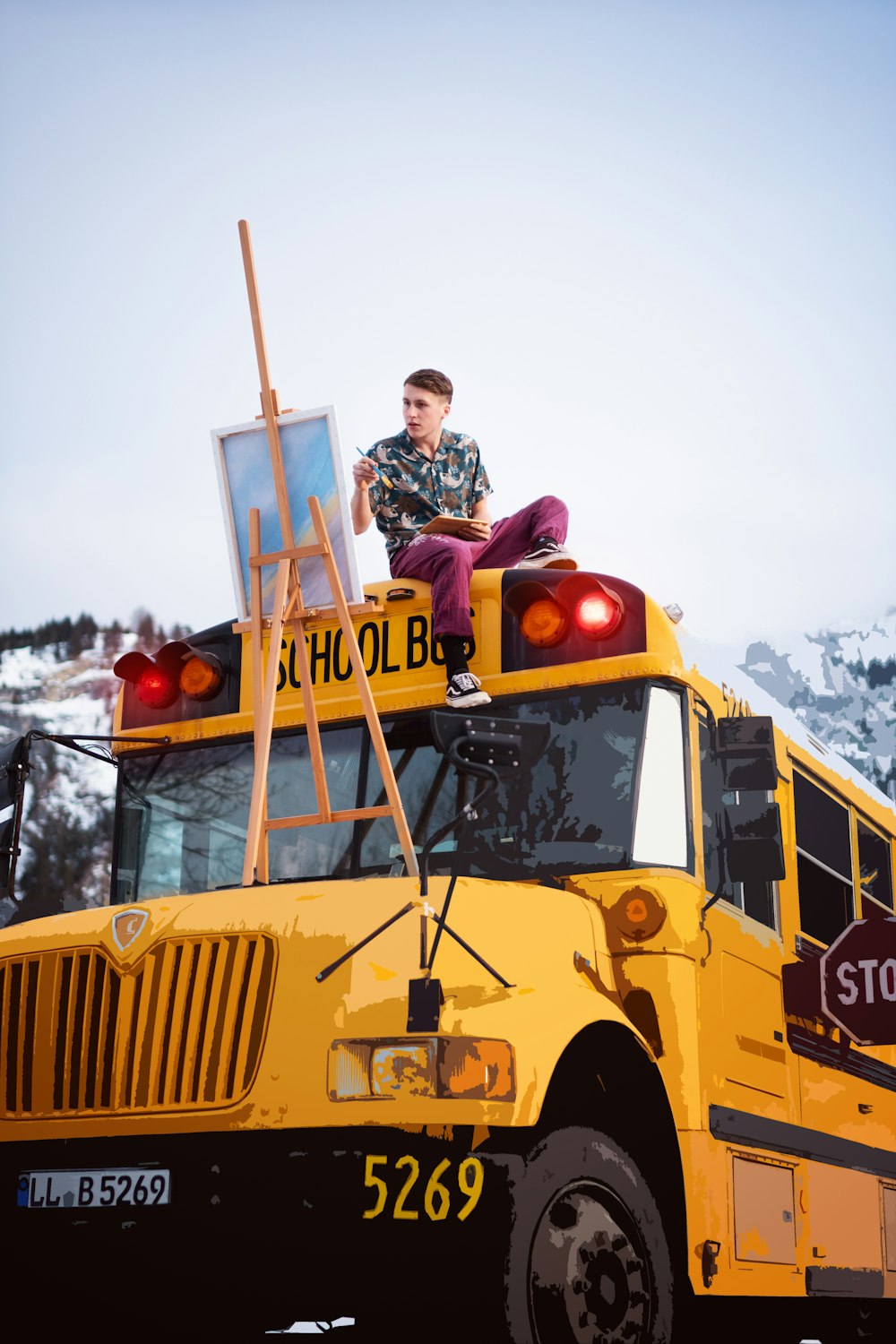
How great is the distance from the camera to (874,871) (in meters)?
7.30

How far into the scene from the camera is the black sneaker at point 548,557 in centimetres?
590

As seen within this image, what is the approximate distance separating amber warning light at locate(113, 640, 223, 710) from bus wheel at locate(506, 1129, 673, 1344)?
2409mm

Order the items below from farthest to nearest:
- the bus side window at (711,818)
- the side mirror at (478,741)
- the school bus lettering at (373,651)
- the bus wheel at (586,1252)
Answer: the school bus lettering at (373,651) < the bus side window at (711,818) < the side mirror at (478,741) < the bus wheel at (586,1252)

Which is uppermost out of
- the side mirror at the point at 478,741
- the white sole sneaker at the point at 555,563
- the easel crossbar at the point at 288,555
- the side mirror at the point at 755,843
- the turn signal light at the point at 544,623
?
the white sole sneaker at the point at 555,563

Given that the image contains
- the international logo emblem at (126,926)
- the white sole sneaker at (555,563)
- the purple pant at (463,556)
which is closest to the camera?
the international logo emblem at (126,926)

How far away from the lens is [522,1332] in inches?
159

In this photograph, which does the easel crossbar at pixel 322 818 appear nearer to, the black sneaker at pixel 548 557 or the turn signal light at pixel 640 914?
the turn signal light at pixel 640 914

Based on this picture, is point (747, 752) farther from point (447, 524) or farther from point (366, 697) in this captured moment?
point (447, 524)

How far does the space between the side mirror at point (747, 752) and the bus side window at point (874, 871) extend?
1989mm

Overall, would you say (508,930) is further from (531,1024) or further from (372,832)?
(372,832)

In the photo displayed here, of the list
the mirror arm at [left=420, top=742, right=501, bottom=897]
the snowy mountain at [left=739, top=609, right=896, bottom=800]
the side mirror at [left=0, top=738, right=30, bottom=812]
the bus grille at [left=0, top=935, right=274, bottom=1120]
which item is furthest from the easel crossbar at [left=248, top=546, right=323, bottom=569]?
the snowy mountain at [left=739, top=609, right=896, bottom=800]

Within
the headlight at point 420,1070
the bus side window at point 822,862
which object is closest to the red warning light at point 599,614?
the bus side window at point 822,862

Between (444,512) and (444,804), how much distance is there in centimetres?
143

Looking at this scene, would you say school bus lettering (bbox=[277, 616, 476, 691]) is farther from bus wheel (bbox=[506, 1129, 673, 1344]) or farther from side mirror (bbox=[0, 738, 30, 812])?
bus wheel (bbox=[506, 1129, 673, 1344])
